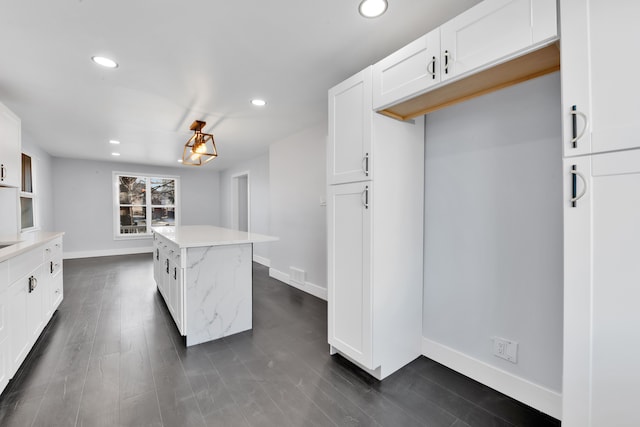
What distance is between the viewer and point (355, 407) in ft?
5.38

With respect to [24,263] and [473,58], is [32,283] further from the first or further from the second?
[473,58]

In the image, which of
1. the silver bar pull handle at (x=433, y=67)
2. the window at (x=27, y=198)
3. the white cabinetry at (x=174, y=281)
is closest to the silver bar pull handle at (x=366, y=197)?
the silver bar pull handle at (x=433, y=67)

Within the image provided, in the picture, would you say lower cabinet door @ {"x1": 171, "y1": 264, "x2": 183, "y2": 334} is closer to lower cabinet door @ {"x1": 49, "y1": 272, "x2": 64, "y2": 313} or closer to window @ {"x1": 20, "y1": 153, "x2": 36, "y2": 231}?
lower cabinet door @ {"x1": 49, "y1": 272, "x2": 64, "y2": 313}

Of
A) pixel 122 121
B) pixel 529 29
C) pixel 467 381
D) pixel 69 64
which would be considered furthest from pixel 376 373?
pixel 122 121

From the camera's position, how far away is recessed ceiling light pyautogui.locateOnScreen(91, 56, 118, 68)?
208cm

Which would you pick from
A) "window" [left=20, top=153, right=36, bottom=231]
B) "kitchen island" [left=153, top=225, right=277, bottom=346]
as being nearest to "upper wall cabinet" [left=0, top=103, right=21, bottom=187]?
"kitchen island" [left=153, top=225, right=277, bottom=346]

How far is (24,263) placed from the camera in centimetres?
209

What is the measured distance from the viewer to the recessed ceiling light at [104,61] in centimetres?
208

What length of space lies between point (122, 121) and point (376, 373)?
4062 millimetres

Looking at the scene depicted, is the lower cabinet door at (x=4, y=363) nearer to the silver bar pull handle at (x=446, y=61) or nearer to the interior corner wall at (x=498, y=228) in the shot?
the interior corner wall at (x=498, y=228)

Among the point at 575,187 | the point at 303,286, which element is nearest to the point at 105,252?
the point at 303,286

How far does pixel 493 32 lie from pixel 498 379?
2.00m

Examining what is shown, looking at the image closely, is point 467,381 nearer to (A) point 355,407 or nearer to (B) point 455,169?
(A) point 355,407

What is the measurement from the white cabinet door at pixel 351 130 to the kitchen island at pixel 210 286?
1023 mm
